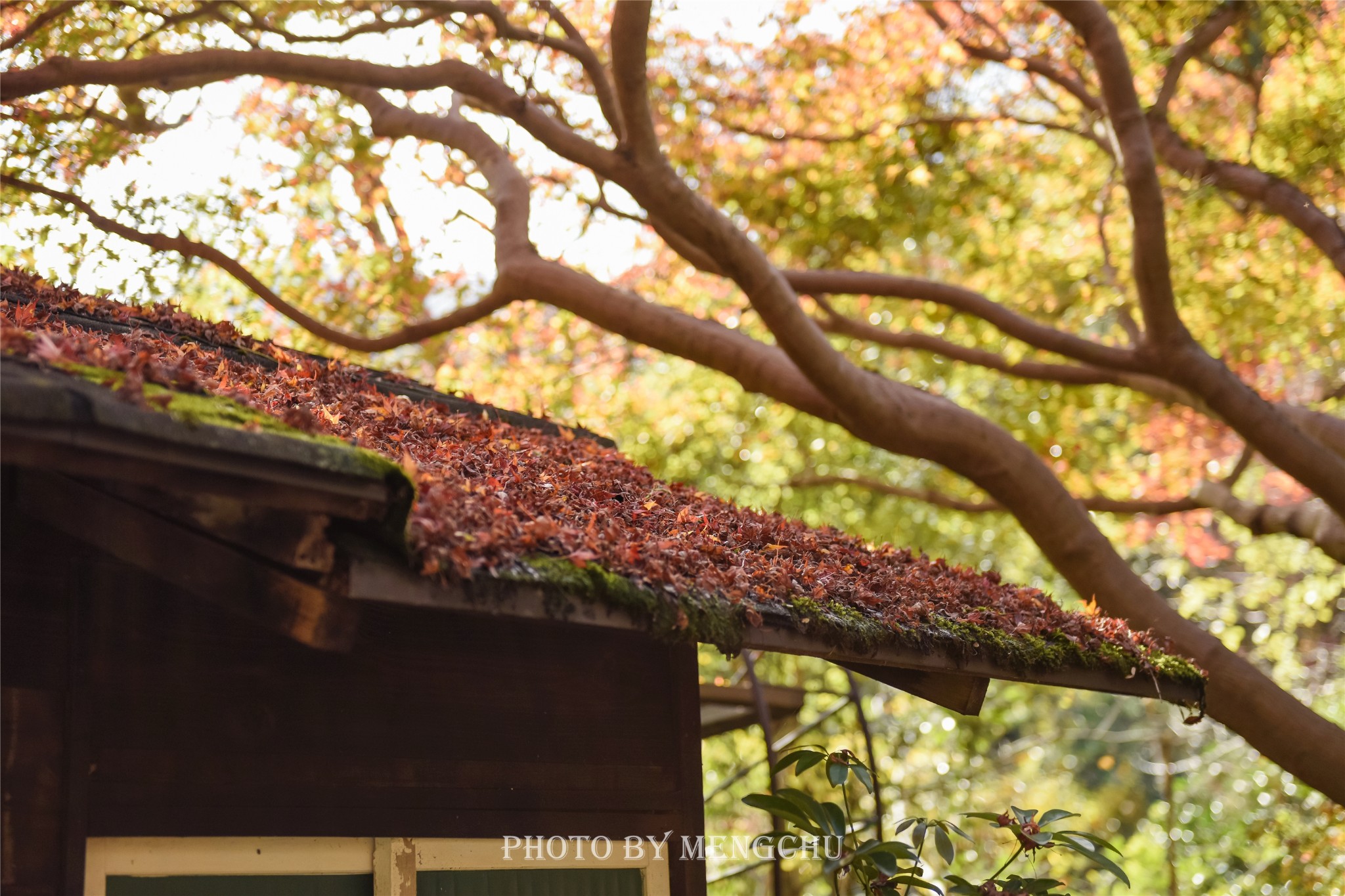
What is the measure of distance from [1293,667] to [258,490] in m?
16.7

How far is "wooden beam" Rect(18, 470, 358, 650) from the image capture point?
287 cm

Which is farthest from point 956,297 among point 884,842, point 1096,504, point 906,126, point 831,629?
point 831,629

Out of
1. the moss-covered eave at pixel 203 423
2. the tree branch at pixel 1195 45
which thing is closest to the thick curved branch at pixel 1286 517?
the tree branch at pixel 1195 45

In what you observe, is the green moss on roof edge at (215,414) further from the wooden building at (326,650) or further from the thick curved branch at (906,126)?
the thick curved branch at (906,126)

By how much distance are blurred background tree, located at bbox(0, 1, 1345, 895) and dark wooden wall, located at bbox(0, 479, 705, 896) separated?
3.23 meters

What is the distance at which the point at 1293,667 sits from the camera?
15.9 m

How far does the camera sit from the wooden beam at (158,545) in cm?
287

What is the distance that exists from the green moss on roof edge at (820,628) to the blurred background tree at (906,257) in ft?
9.56

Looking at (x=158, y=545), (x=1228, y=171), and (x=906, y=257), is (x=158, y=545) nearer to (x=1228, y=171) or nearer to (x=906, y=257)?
(x=1228, y=171)

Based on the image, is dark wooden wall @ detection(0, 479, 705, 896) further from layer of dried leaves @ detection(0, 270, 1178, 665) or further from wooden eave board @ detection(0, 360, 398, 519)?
wooden eave board @ detection(0, 360, 398, 519)

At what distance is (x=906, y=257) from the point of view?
54.1 feet

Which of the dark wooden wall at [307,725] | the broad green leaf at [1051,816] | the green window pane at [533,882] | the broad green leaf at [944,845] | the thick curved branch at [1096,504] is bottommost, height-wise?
the green window pane at [533,882]

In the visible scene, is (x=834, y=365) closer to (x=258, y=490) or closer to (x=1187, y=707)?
(x=1187, y=707)

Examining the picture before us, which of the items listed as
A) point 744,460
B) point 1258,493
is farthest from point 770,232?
point 1258,493
